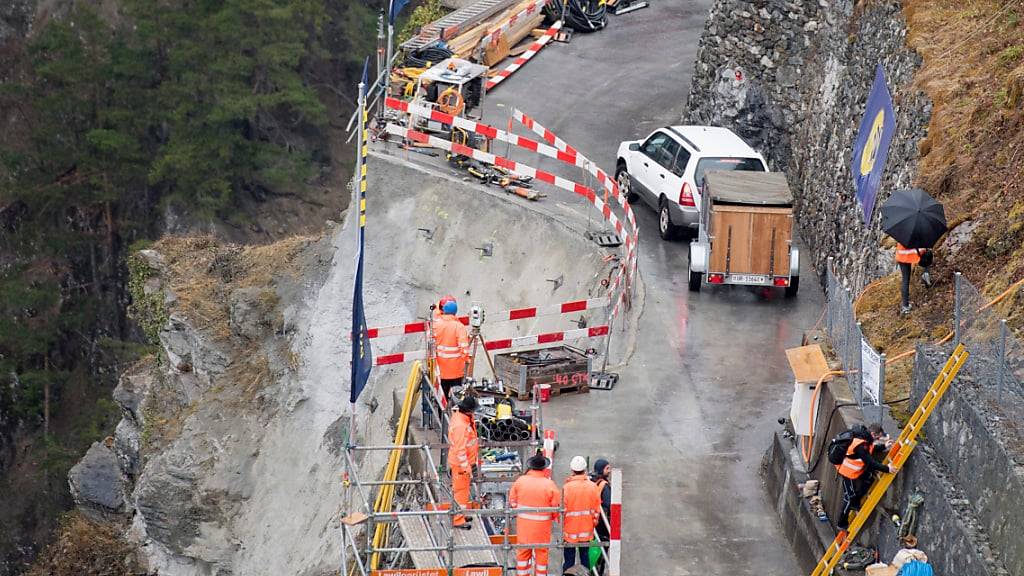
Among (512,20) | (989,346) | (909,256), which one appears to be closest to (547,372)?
(909,256)

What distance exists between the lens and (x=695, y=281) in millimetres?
22609

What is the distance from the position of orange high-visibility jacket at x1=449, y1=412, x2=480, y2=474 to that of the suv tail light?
9997 millimetres

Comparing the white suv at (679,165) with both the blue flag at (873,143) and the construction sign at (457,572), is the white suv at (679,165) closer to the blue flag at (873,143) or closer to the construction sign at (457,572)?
the blue flag at (873,143)

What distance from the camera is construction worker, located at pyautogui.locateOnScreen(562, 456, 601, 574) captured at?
1370 centimetres

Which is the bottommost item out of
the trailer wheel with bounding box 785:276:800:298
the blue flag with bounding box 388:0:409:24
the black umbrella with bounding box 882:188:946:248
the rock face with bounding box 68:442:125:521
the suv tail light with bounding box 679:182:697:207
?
the rock face with bounding box 68:442:125:521

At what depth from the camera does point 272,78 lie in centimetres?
5359

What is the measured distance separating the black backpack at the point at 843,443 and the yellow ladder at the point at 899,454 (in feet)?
1.11

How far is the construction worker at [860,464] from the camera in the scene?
14.1 meters

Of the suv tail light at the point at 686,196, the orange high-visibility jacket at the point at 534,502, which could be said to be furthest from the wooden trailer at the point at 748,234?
the orange high-visibility jacket at the point at 534,502

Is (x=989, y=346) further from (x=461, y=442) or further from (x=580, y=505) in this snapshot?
(x=461, y=442)

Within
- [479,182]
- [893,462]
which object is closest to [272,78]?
[479,182]

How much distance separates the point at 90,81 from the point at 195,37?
13.0 ft

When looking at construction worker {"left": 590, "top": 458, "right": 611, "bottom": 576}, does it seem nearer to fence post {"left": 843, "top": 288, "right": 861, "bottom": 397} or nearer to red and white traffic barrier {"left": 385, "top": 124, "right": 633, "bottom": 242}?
fence post {"left": 843, "top": 288, "right": 861, "bottom": 397}

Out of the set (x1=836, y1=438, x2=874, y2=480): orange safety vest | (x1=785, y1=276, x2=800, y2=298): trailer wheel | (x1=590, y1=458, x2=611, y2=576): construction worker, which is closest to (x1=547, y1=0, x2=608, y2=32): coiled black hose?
(x1=785, y1=276, x2=800, y2=298): trailer wheel
